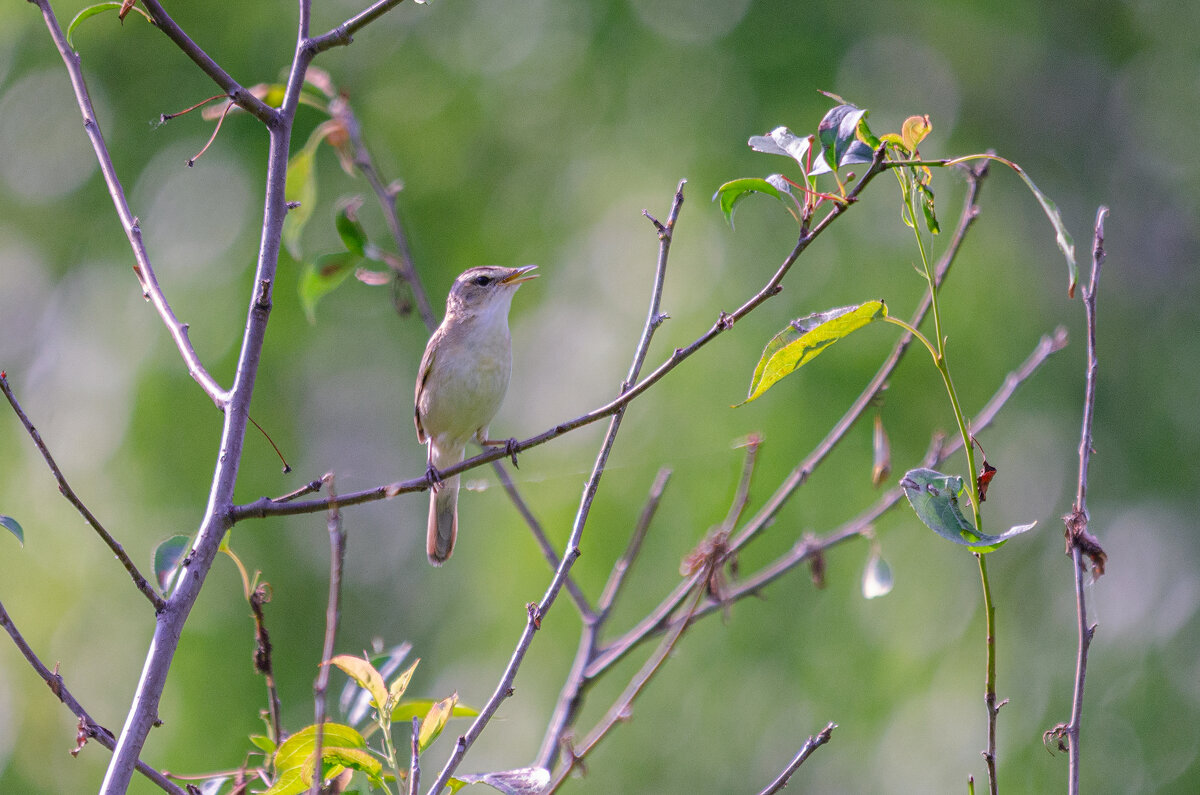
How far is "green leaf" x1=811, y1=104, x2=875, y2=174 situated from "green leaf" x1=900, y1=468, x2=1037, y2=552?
1.73 feet

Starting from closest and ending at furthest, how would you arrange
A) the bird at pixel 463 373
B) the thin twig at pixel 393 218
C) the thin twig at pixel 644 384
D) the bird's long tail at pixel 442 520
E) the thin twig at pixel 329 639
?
the thin twig at pixel 329 639
the thin twig at pixel 644 384
the thin twig at pixel 393 218
the bird at pixel 463 373
the bird's long tail at pixel 442 520

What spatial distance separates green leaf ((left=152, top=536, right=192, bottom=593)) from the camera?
81.9 inches

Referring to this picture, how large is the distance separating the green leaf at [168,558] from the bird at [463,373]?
1822mm

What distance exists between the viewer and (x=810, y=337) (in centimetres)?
176

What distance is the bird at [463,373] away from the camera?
4.12 m

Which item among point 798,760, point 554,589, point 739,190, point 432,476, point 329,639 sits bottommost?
point 329,639

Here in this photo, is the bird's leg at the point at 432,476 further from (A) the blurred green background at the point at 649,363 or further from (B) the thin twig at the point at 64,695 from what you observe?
(B) the thin twig at the point at 64,695

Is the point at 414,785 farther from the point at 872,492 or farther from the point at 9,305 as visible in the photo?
the point at 9,305

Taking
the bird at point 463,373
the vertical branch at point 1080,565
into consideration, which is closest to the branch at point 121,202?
the vertical branch at point 1080,565

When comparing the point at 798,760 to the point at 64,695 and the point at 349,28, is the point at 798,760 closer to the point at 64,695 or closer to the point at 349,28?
the point at 64,695

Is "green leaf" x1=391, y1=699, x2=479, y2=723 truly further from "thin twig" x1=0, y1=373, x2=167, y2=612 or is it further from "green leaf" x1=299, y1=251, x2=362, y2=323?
"green leaf" x1=299, y1=251, x2=362, y2=323

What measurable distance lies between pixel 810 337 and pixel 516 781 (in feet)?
2.95

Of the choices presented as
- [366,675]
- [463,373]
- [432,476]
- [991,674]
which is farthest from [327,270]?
[991,674]

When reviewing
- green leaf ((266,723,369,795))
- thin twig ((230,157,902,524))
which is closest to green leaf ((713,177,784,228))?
thin twig ((230,157,902,524))
